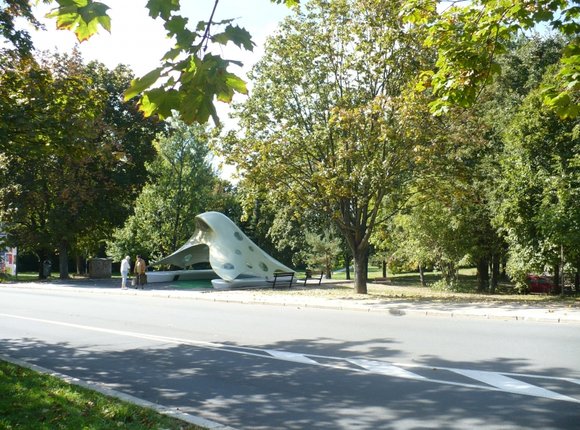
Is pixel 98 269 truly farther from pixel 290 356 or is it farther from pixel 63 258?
pixel 290 356

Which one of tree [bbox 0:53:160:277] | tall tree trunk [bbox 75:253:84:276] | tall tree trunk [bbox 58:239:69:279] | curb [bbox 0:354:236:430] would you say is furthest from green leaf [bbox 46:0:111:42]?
tall tree trunk [bbox 75:253:84:276]

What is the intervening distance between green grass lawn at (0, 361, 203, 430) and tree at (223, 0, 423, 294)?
41.2 feet

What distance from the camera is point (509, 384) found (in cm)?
716

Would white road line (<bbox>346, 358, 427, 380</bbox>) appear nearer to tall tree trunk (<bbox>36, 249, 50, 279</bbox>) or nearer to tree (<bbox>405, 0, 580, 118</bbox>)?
tree (<bbox>405, 0, 580, 118</bbox>)

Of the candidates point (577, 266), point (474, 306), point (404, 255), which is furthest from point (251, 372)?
point (404, 255)

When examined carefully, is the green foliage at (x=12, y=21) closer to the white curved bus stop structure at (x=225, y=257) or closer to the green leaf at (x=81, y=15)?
the green leaf at (x=81, y=15)

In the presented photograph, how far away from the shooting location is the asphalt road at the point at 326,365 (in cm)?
621

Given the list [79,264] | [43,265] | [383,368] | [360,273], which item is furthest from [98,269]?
[383,368]

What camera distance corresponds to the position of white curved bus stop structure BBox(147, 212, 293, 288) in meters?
26.2

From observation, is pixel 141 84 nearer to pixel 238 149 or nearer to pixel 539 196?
pixel 238 149

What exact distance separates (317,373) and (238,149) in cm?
1301

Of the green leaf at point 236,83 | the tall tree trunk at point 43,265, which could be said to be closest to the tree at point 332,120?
the green leaf at point 236,83

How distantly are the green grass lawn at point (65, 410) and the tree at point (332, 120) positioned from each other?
12557mm

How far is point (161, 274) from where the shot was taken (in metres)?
30.8
